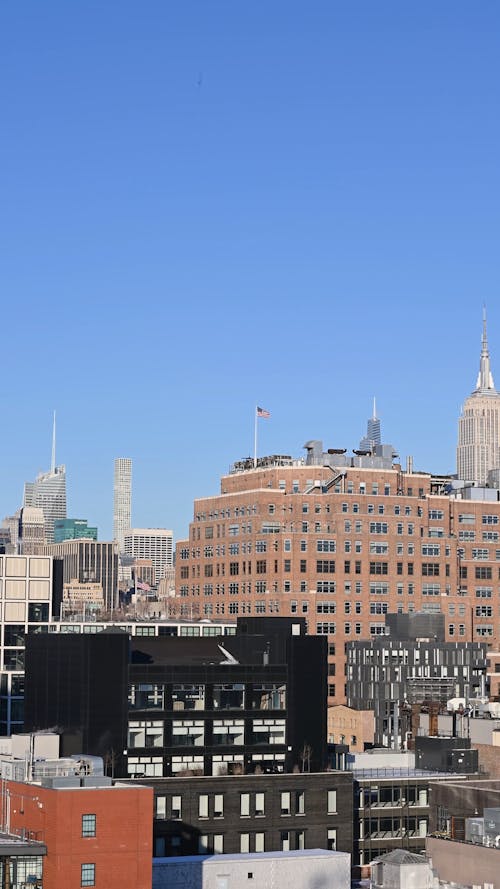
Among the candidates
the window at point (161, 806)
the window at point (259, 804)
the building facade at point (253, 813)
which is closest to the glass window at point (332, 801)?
the building facade at point (253, 813)

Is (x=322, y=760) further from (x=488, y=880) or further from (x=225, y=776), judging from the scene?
(x=488, y=880)

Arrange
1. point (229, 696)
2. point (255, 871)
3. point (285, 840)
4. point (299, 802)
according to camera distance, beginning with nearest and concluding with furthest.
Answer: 1. point (255, 871)
2. point (285, 840)
3. point (299, 802)
4. point (229, 696)

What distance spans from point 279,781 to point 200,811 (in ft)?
26.3

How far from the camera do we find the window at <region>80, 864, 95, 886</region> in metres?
107

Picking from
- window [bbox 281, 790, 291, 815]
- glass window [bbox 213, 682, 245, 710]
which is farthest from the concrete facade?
glass window [bbox 213, 682, 245, 710]

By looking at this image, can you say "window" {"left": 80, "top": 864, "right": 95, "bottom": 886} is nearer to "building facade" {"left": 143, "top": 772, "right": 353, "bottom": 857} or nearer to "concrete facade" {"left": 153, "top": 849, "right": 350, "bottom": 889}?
"concrete facade" {"left": 153, "top": 849, "right": 350, "bottom": 889}

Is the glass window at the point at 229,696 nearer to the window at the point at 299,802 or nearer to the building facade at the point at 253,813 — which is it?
the building facade at the point at 253,813

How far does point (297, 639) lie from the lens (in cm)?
16338

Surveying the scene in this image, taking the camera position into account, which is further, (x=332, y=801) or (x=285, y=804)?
(x=332, y=801)

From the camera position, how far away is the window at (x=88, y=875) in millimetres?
107000

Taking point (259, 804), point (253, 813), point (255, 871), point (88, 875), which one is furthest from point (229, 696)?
point (88, 875)

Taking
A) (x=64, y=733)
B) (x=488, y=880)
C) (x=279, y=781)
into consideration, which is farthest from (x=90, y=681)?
(x=488, y=880)

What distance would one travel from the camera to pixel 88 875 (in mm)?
107250

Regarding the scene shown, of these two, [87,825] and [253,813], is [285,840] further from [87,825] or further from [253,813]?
[87,825]
